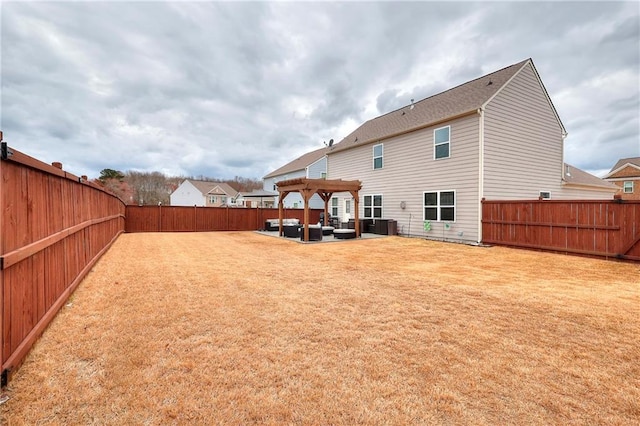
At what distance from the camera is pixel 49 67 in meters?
9.19

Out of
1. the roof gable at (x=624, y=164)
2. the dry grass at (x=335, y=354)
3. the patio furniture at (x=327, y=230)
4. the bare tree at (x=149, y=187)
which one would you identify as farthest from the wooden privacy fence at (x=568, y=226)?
the bare tree at (x=149, y=187)

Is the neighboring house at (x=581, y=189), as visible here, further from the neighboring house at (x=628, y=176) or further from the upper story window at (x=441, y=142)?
the neighboring house at (x=628, y=176)

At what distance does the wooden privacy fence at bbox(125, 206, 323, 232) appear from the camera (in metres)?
16.5

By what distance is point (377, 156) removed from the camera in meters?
14.9

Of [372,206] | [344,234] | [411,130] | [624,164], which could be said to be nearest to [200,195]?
[372,206]

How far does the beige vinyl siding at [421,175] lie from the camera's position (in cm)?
1067

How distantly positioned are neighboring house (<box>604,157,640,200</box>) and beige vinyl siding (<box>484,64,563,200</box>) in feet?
72.1

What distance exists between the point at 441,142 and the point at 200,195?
40.6 metres

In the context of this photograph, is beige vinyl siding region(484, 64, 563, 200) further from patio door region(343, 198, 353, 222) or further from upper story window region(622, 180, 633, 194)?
upper story window region(622, 180, 633, 194)

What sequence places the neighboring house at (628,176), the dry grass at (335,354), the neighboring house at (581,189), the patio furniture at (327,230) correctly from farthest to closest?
the neighboring house at (628,176) → the patio furniture at (327,230) → the neighboring house at (581,189) → the dry grass at (335,354)

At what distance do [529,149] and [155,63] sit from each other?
16739mm

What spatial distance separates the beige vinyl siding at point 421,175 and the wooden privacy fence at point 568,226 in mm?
798

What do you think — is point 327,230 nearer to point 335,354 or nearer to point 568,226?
point 568,226

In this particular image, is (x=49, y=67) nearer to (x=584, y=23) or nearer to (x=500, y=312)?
(x=500, y=312)
